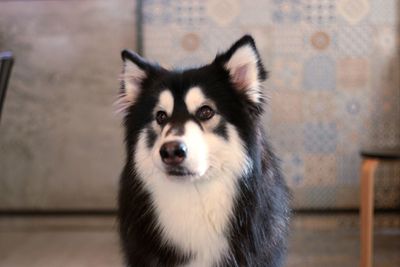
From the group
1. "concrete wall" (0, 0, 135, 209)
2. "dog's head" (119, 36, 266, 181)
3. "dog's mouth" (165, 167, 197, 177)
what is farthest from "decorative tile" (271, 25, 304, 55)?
"dog's mouth" (165, 167, 197, 177)

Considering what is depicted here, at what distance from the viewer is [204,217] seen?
1.32 m

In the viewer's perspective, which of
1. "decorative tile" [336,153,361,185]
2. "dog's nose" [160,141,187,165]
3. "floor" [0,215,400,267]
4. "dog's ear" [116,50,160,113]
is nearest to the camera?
"dog's nose" [160,141,187,165]

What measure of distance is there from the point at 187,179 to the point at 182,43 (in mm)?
1747

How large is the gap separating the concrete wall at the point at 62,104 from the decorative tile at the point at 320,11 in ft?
3.88

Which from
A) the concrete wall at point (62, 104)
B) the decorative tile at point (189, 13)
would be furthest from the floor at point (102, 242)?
the decorative tile at point (189, 13)

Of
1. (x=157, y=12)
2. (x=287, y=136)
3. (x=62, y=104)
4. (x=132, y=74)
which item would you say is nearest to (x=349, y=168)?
(x=287, y=136)

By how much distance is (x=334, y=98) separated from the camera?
2.81m

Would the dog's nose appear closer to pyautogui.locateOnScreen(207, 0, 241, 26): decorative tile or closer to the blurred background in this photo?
the blurred background

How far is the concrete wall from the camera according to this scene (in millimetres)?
2828

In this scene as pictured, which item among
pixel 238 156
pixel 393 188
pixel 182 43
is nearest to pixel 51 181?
pixel 182 43

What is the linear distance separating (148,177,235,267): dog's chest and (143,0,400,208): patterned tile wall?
1.57 m

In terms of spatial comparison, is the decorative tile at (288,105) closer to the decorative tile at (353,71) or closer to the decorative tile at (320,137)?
the decorative tile at (320,137)

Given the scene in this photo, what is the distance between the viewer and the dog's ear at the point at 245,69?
1.33 meters

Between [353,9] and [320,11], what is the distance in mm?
218
